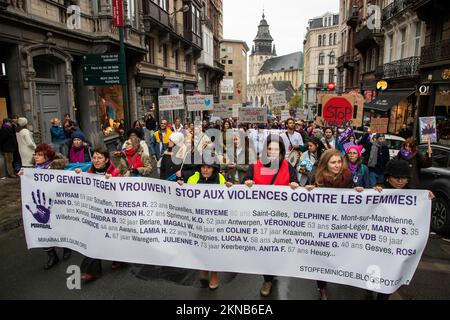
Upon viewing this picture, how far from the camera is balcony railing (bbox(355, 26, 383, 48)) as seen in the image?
25.4 metres

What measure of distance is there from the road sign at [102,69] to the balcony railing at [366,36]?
20.8m

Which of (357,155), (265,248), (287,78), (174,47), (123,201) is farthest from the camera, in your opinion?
(287,78)

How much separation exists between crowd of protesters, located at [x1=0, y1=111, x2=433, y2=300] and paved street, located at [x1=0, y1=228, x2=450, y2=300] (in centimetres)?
15

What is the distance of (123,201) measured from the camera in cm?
391

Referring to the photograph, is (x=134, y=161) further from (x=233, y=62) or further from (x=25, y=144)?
(x=233, y=62)

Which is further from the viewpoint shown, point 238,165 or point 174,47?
point 174,47

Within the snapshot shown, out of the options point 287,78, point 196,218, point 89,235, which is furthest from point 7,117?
point 287,78

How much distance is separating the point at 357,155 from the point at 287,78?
5419 inches

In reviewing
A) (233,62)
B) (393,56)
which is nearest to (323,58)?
(233,62)

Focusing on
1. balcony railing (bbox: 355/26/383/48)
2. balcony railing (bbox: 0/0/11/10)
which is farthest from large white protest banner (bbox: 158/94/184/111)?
balcony railing (bbox: 355/26/383/48)

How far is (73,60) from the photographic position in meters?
13.6

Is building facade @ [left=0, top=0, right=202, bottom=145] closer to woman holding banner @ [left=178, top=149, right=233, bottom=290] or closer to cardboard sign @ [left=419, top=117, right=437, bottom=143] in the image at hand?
woman holding banner @ [left=178, top=149, right=233, bottom=290]

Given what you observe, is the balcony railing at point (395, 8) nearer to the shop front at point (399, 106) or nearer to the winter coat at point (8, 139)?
the shop front at point (399, 106)

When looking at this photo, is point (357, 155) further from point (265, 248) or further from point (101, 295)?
point (101, 295)
